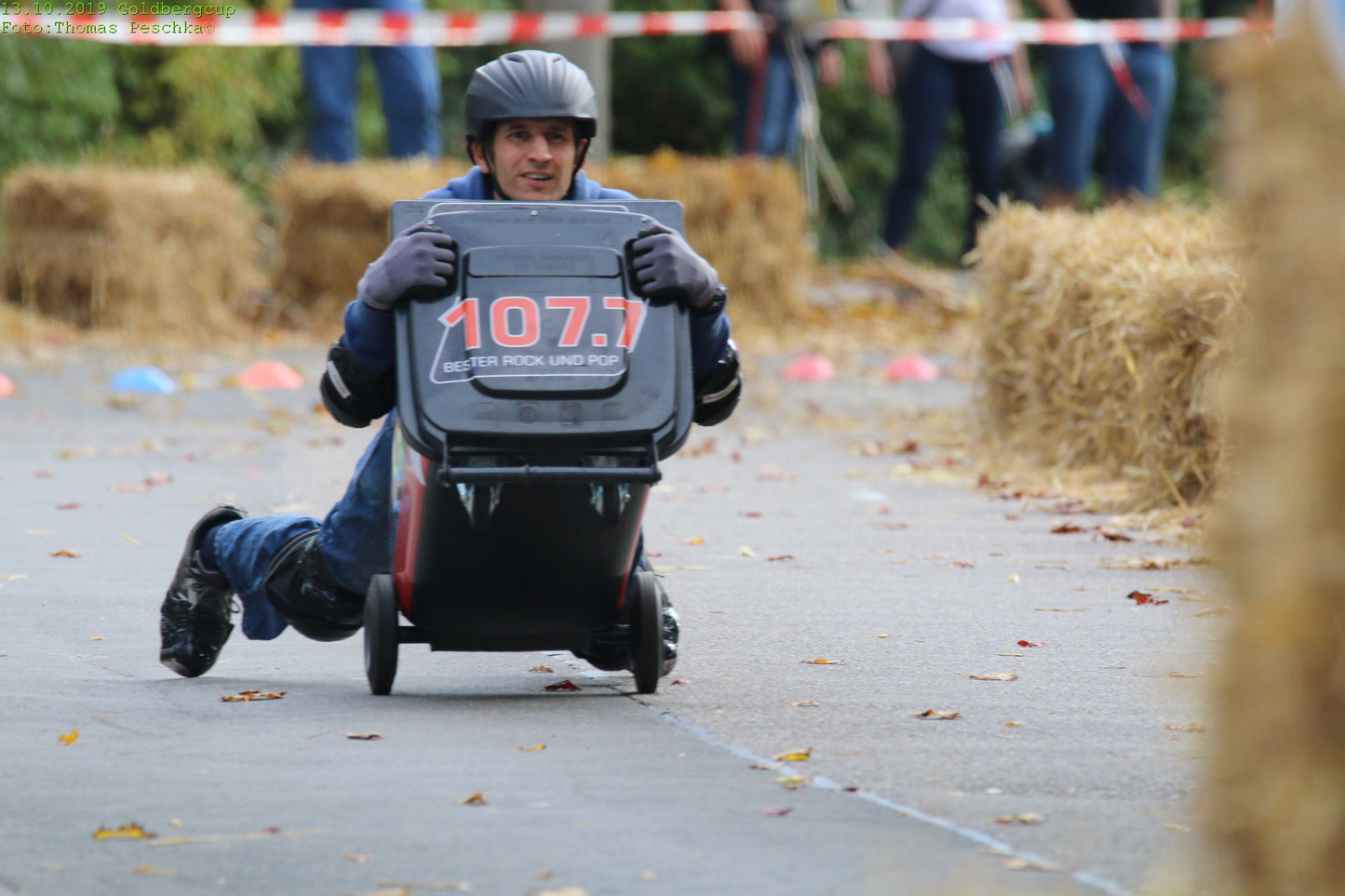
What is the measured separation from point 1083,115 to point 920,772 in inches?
414

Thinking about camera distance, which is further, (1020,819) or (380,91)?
(380,91)

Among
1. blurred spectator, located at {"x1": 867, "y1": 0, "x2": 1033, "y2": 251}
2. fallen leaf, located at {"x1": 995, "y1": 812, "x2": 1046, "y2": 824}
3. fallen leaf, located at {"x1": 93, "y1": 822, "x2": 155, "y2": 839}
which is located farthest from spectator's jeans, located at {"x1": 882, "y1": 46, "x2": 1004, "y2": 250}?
fallen leaf, located at {"x1": 93, "y1": 822, "x2": 155, "y2": 839}

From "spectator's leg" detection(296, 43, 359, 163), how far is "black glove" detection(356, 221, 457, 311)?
9547 millimetres

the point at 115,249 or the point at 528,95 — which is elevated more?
the point at 528,95

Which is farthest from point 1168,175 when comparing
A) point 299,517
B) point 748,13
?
point 299,517

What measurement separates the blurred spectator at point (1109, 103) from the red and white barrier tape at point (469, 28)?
0.11 m

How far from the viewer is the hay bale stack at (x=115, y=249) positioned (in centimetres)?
1455

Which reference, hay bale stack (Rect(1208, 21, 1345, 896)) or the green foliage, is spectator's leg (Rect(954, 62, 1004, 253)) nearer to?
the green foliage

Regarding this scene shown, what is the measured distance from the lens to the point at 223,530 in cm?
461

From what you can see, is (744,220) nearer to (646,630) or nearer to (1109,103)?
(1109,103)

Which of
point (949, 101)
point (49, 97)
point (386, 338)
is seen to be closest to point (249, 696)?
point (386, 338)

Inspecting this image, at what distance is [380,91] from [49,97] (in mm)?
8815

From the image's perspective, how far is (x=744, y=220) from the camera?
1444cm

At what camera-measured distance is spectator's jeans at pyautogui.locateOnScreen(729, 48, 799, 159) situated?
50.2ft
